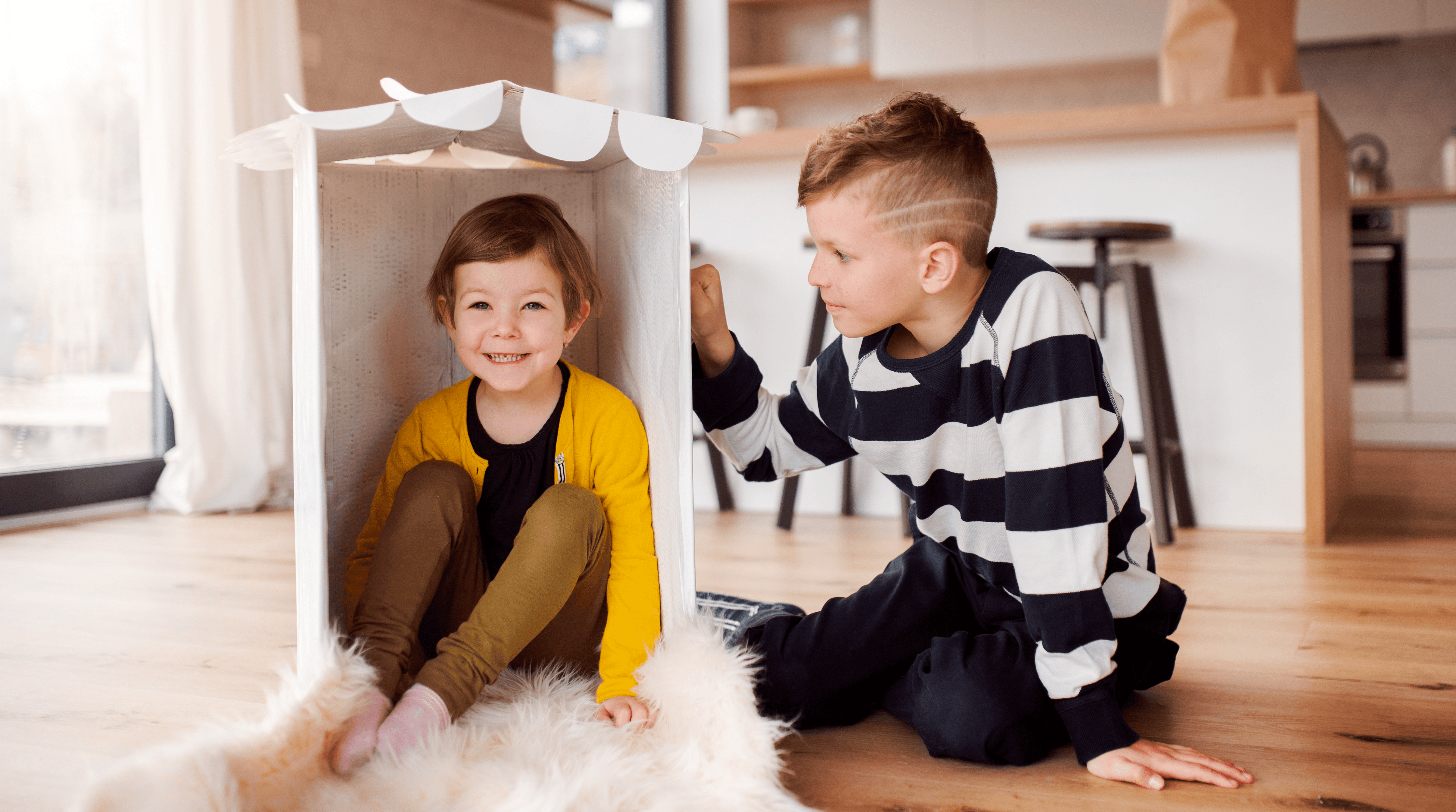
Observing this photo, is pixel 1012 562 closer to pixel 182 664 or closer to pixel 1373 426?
pixel 182 664

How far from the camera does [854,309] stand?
0.98 m

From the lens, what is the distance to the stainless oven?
12.7 feet

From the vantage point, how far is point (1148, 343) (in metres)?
2.13

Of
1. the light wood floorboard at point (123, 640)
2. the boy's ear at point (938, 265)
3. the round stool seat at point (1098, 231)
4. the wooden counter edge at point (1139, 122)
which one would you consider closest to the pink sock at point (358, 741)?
the light wood floorboard at point (123, 640)

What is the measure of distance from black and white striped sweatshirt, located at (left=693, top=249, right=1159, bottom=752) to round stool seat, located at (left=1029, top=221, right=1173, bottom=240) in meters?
1.04

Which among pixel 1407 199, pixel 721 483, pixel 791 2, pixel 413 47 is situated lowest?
pixel 721 483

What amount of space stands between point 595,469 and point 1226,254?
5.41ft

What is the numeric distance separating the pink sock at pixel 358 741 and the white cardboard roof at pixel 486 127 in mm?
472

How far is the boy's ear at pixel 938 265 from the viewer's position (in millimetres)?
946

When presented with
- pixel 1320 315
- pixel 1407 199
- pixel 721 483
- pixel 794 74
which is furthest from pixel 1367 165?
pixel 721 483

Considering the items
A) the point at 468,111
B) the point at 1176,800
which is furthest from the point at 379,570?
the point at 1176,800

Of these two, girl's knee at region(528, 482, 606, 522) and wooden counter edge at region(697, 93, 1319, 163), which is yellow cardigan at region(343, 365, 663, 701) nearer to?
girl's knee at region(528, 482, 606, 522)

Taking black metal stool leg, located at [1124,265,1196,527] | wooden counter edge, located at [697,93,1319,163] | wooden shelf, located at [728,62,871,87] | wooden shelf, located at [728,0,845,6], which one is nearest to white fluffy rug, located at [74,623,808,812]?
wooden counter edge, located at [697,93,1319,163]

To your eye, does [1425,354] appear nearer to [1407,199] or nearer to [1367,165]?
[1407,199]
